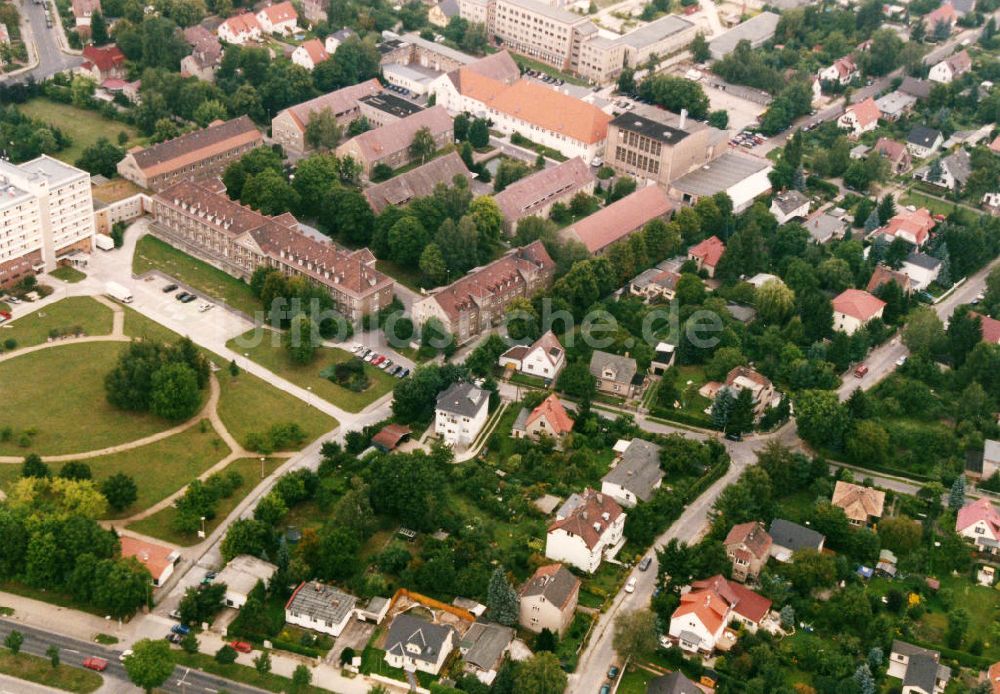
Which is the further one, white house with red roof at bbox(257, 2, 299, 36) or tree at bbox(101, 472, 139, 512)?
white house with red roof at bbox(257, 2, 299, 36)

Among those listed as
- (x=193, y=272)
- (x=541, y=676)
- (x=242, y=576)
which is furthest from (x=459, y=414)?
(x=193, y=272)

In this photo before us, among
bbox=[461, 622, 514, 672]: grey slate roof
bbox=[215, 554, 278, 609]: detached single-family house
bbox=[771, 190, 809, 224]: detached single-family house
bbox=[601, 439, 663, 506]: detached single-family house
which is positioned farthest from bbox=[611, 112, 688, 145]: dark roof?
bbox=[215, 554, 278, 609]: detached single-family house

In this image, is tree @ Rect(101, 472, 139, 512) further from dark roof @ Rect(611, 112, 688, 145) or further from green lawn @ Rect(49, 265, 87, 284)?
dark roof @ Rect(611, 112, 688, 145)

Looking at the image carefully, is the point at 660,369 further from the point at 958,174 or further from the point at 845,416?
the point at 958,174

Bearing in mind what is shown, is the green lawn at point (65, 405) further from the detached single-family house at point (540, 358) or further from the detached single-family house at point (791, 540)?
the detached single-family house at point (791, 540)

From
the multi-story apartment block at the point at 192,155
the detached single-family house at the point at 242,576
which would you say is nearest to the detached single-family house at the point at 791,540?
the detached single-family house at the point at 242,576

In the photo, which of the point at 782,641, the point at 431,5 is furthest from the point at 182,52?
the point at 782,641
